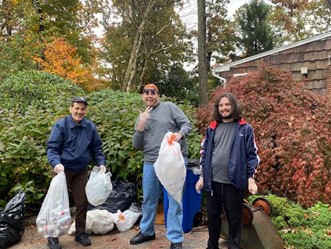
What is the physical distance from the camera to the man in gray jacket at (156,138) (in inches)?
140

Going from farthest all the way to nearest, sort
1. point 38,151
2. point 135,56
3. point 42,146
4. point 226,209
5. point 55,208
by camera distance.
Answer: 1. point 135,56
2. point 42,146
3. point 38,151
4. point 55,208
5. point 226,209

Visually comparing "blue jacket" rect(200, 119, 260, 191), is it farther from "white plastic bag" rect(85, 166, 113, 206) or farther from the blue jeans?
"white plastic bag" rect(85, 166, 113, 206)

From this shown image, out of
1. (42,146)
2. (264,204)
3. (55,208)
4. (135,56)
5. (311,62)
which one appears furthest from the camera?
(135,56)

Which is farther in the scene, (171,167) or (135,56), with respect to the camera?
(135,56)

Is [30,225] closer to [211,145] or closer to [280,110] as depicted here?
[211,145]

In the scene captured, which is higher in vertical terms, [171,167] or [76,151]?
[76,151]

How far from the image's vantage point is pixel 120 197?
463 centimetres

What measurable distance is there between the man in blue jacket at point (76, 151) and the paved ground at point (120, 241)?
6.1 inches

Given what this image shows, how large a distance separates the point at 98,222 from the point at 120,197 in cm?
57

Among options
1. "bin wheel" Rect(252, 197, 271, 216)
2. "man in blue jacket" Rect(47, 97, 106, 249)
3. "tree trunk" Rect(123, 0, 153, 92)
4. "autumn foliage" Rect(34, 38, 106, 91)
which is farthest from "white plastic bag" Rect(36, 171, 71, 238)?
"tree trunk" Rect(123, 0, 153, 92)

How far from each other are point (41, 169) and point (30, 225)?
0.72 metres

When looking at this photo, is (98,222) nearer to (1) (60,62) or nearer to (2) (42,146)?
(2) (42,146)

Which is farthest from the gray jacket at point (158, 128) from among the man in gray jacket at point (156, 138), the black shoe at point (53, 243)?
the black shoe at point (53, 243)

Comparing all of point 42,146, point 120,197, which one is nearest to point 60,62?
point 42,146
